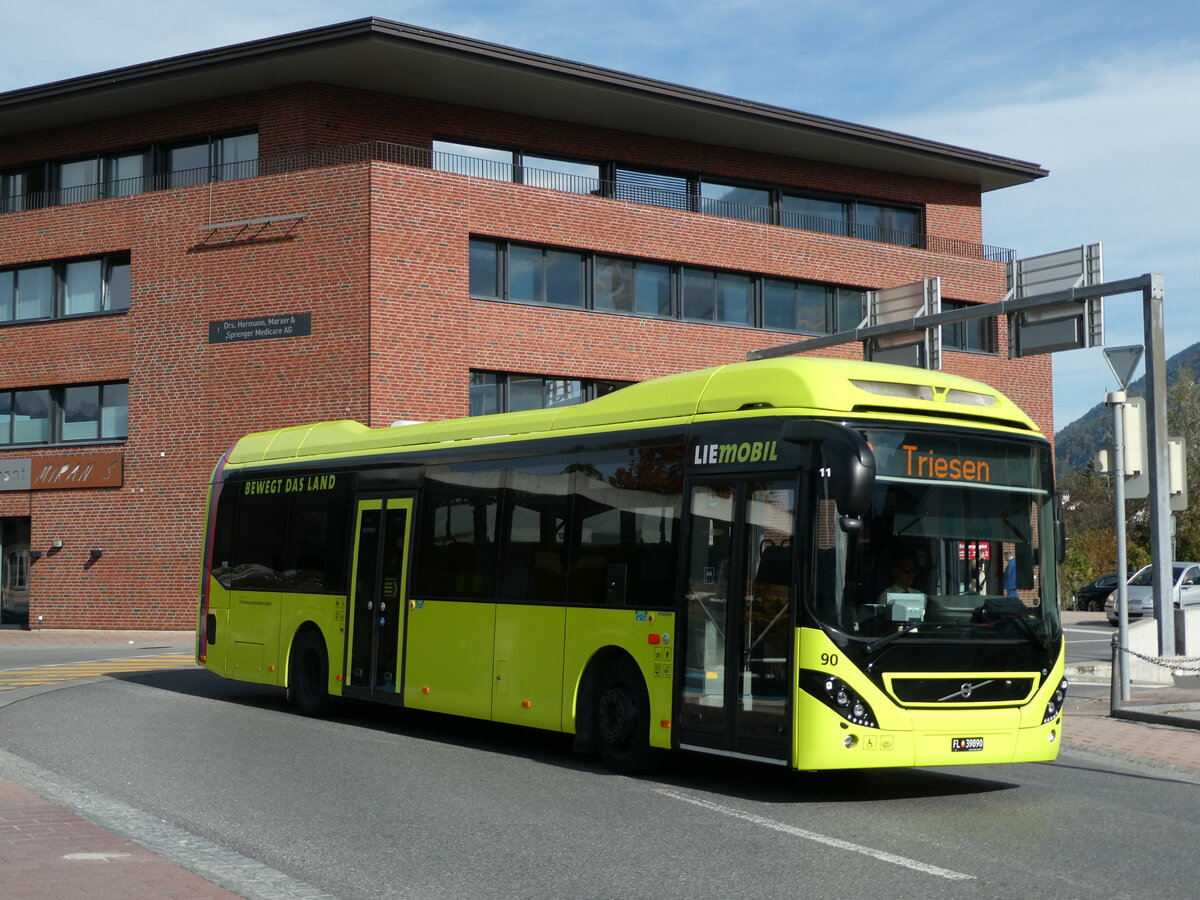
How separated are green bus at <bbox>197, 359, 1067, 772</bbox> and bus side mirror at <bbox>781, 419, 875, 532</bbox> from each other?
0.02m

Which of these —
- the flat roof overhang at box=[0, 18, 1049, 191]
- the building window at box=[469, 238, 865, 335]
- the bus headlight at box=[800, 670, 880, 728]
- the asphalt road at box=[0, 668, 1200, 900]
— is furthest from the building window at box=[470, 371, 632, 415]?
the bus headlight at box=[800, 670, 880, 728]

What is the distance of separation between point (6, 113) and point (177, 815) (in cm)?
3087

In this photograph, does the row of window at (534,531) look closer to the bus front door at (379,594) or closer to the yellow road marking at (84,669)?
the bus front door at (379,594)

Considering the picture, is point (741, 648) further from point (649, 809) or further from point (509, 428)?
point (509, 428)

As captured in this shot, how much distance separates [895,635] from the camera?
963 centimetres

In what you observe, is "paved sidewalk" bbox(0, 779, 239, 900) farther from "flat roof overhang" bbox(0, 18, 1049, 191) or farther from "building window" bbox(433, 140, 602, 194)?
"building window" bbox(433, 140, 602, 194)

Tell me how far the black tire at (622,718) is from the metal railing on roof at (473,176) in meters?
22.5

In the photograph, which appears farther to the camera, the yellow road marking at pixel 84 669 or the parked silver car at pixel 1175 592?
the parked silver car at pixel 1175 592

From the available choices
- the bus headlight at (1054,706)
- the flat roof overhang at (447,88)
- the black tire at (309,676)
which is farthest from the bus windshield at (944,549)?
the flat roof overhang at (447,88)

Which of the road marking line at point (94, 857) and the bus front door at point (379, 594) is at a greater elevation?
the bus front door at point (379, 594)

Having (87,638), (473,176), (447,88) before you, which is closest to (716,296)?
(473,176)

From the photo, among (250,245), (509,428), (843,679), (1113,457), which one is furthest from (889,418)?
(250,245)

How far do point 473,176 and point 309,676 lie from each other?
19.0 metres

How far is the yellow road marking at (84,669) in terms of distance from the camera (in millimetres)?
20250
